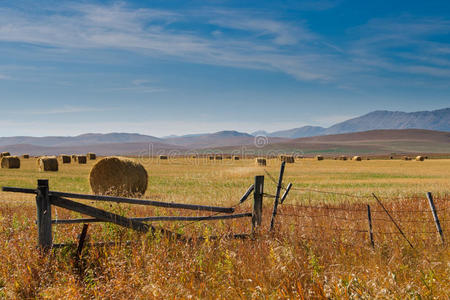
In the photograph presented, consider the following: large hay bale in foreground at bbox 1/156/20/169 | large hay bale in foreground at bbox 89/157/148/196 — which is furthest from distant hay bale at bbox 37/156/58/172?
large hay bale in foreground at bbox 89/157/148/196

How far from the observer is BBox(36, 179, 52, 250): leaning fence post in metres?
6.82

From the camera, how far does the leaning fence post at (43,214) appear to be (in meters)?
6.82

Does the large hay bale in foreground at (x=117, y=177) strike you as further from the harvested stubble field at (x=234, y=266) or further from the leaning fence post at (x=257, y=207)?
the leaning fence post at (x=257, y=207)

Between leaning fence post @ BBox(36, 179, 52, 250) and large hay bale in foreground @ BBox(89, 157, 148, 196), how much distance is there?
1576 centimetres

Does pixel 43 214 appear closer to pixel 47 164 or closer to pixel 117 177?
pixel 117 177

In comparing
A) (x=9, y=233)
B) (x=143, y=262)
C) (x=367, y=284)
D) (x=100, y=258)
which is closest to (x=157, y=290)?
(x=143, y=262)

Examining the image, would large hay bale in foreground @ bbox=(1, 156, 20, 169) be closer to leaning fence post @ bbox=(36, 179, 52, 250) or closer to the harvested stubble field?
the harvested stubble field

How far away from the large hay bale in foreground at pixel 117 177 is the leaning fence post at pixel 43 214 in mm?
15759

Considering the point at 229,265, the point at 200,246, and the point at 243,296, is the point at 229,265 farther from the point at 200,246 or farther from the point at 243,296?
the point at 200,246

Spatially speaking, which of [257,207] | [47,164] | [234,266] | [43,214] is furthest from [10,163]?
[234,266]

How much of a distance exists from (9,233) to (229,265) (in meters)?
5.21

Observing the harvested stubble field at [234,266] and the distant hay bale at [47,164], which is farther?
the distant hay bale at [47,164]

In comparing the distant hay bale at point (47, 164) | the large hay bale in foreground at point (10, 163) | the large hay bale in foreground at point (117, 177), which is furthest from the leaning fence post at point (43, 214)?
the large hay bale in foreground at point (10, 163)

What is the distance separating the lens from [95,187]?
2300cm
